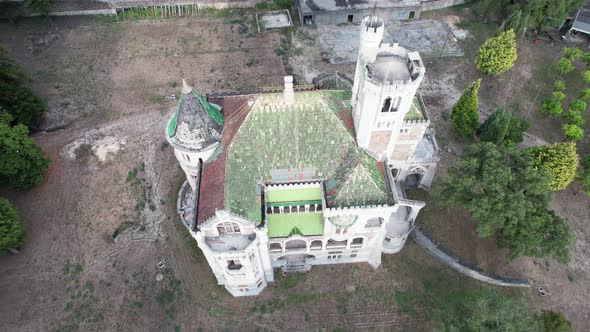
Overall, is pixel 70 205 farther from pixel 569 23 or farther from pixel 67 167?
pixel 569 23

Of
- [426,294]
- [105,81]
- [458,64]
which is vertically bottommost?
[426,294]

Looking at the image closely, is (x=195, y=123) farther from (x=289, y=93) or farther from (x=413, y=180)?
(x=413, y=180)

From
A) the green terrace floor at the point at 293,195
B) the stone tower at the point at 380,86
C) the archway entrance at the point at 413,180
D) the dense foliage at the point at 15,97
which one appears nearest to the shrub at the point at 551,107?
the archway entrance at the point at 413,180

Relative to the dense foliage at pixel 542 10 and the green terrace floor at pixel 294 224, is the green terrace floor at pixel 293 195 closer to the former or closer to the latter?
the green terrace floor at pixel 294 224

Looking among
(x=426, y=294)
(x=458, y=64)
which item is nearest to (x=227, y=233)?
(x=426, y=294)

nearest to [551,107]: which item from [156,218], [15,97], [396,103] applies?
[396,103]

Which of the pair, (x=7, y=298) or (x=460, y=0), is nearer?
(x=7, y=298)
